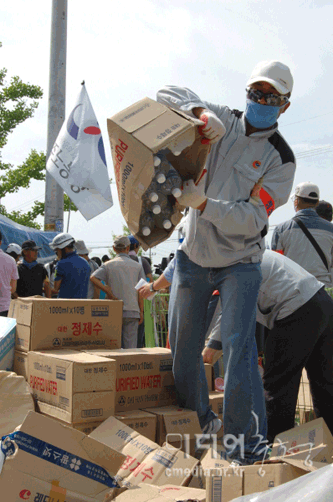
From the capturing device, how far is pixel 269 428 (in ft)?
10.2

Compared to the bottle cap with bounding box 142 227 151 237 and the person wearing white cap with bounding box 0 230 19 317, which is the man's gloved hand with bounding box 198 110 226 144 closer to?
the bottle cap with bounding box 142 227 151 237

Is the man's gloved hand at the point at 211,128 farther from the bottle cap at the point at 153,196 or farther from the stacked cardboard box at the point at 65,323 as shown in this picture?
the stacked cardboard box at the point at 65,323

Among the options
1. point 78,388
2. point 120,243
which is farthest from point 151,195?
point 120,243

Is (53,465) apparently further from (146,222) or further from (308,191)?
(308,191)

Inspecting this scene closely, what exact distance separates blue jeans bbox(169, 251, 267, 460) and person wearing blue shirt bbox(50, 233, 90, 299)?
305 centimetres

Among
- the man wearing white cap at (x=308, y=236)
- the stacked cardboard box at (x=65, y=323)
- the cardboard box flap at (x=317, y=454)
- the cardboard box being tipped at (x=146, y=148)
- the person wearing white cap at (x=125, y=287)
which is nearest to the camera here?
the cardboard box flap at (x=317, y=454)

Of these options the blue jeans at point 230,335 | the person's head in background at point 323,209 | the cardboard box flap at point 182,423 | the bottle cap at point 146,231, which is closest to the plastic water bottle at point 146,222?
the bottle cap at point 146,231

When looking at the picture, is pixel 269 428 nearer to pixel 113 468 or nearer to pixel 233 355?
pixel 233 355

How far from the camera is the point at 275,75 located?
2.64 m

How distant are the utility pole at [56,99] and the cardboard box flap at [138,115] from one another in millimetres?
7723

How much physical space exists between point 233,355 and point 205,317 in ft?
1.23

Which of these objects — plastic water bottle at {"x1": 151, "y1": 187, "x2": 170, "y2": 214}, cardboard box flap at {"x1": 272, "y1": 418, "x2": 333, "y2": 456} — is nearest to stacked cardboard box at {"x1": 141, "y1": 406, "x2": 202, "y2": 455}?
cardboard box flap at {"x1": 272, "y1": 418, "x2": 333, "y2": 456}

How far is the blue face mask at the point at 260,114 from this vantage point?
2.71 metres

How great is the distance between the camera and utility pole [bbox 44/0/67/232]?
9.94 meters
